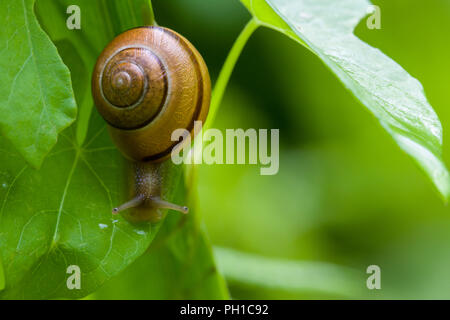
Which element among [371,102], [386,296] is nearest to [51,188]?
[371,102]

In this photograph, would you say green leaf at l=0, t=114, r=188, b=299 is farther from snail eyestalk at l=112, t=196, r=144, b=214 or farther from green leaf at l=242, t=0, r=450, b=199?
green leaf at l=242, t=0, r=450, b=199

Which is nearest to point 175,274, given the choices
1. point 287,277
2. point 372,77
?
point 372,77

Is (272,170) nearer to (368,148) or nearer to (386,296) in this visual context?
(368,148)

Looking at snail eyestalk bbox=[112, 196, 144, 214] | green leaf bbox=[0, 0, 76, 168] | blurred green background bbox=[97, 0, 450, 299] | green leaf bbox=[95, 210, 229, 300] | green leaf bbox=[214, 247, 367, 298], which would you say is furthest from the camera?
blurred green background bbox=[97, 0, 450, 299]

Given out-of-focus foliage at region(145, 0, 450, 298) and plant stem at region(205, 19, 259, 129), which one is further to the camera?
out-of-focus foliage at region(145, 0, 450, 298)

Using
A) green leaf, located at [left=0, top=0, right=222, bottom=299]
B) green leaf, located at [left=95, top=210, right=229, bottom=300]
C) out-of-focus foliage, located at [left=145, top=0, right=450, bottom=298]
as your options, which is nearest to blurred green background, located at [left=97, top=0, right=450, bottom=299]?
out-of-focus foliage, located at [left=145, top=0, right=450, bottom=298]

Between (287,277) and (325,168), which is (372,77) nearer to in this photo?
(287,277)

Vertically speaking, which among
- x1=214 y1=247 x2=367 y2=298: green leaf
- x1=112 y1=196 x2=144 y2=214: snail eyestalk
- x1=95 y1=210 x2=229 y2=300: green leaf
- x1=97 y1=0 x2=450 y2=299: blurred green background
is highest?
x1=97 y1=0 x2=450 y2=299: blurred green background
